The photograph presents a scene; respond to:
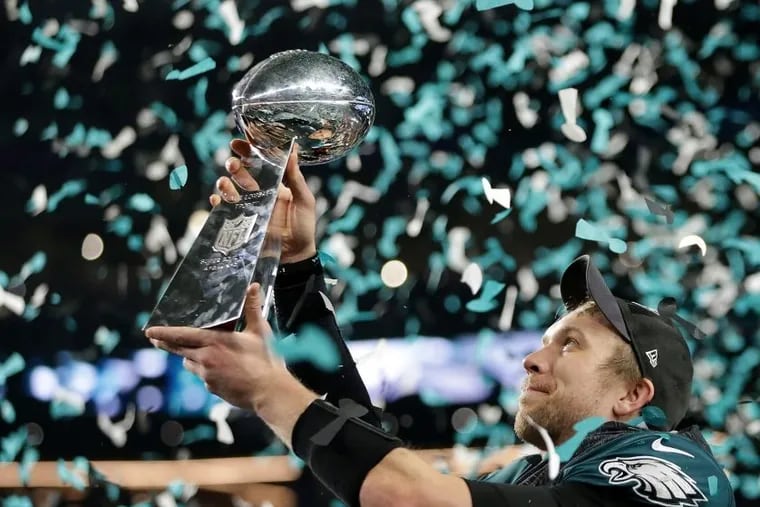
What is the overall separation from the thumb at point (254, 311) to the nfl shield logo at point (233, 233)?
0.11 meters

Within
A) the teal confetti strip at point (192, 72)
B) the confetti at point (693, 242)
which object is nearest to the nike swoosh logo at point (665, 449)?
the teal confetti strip at point (192, 72)

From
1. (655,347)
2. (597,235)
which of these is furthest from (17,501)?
(655,347)

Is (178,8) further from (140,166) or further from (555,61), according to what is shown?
(555,61)

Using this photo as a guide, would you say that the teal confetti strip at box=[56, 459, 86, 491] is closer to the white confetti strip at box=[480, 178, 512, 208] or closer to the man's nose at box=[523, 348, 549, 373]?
the white confetti strip at box=[480, 178, 512, 208]

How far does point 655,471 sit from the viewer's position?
160cm

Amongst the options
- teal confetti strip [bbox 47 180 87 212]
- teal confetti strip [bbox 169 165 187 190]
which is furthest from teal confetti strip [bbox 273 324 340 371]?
teal confetti strip [bbox 47 180 87 212]

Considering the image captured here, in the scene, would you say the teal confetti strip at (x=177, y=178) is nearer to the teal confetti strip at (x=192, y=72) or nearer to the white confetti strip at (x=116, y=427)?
the teal confetti strip at (x=192, y=72)

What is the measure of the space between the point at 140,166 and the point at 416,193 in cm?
121

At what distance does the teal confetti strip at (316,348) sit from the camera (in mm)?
1826

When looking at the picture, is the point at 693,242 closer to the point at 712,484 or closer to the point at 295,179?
the point at 712,484

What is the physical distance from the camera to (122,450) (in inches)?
180

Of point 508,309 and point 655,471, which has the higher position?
point 655,471

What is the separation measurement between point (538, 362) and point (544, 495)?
483mm

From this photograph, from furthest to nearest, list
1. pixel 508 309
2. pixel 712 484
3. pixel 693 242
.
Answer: pixel 508 309 → pixel 693 242 → pixel 712 484
